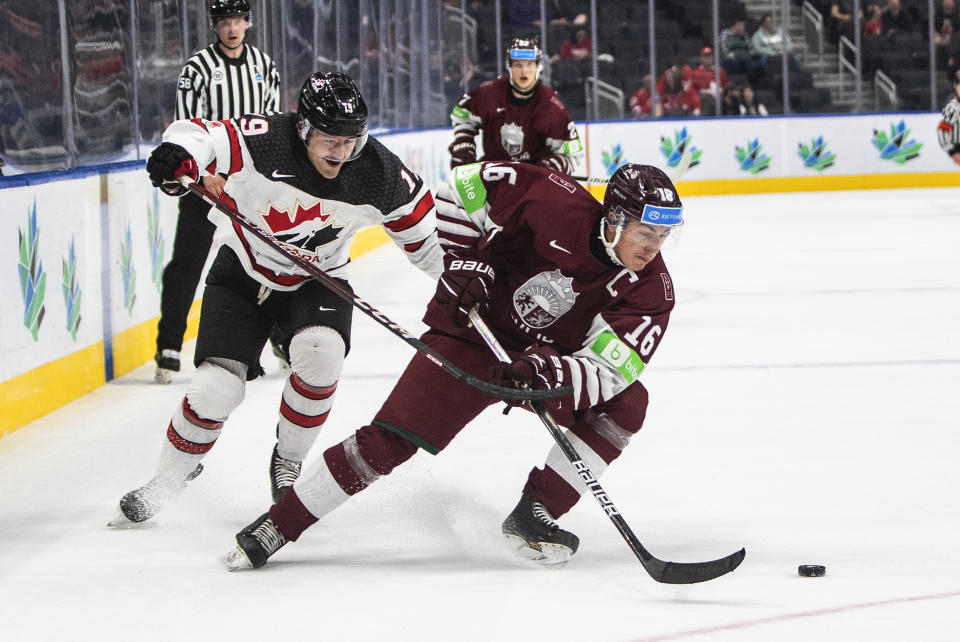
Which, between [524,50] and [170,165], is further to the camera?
[524,50]

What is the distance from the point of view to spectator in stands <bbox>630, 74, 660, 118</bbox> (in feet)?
45.5

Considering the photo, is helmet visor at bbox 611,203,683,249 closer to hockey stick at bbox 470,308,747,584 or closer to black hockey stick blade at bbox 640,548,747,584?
hockey stick at bbox 470,308,747,584

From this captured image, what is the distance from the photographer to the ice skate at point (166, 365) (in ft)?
15.3

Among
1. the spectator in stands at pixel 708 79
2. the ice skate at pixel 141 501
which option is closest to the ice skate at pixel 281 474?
the ice skate at pixel 141 501

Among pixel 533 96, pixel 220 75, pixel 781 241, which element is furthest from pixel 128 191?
pixel 781 241

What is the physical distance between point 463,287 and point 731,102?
11.7 m

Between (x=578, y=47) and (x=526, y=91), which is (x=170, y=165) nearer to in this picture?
(x=526, y=91)

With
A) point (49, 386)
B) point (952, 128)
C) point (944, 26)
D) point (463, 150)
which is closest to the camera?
point (49, 386)

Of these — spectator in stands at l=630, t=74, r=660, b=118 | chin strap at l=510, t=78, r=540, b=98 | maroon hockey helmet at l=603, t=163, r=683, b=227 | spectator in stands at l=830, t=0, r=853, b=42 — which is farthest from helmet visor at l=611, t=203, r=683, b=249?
spectator in stands at l=830, t=0, r=853, b=42

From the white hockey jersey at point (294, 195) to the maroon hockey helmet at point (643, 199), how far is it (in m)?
0.51

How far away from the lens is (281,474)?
121 inches

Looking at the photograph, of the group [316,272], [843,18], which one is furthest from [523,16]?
[316,272]

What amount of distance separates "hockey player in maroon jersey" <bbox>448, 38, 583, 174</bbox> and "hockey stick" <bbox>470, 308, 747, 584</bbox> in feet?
12.2

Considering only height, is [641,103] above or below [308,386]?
above
